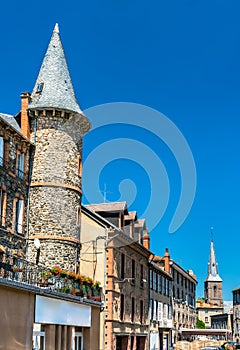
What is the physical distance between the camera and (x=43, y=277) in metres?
23.8

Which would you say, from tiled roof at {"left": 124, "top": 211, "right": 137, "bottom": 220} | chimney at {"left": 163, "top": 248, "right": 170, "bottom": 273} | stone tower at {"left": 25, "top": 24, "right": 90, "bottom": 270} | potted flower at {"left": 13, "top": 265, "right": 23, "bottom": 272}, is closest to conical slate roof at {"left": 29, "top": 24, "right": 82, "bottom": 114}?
stone tower at {"left": 25, "top": 24, "right": 90, "bottom": 270}

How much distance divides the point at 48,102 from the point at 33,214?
632 cm

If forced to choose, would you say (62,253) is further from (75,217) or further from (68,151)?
(68,151)

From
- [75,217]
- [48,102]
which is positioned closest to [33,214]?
[75,217]

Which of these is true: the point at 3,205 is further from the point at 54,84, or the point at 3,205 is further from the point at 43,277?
the point at 54,84

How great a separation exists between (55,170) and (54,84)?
5116mm

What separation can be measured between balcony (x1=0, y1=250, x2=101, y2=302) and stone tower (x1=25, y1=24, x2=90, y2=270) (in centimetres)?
186

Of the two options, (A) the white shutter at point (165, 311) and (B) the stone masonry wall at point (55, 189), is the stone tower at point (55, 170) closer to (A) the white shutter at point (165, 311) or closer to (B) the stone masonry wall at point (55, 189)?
(B) the stone masonry wall at point (55, 189)

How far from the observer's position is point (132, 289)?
125ft

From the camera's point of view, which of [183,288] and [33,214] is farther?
[183,288]

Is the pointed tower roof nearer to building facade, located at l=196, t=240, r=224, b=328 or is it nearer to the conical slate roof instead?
building facade, located at l=196, t=240, r=224, b=328

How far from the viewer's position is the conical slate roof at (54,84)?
2975 centimetres

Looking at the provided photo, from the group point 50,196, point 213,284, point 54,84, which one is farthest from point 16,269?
point 213,284

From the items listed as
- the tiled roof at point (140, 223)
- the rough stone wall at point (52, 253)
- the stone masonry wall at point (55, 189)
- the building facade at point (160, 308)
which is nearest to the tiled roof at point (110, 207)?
the tiled roof at point (140, 223)
